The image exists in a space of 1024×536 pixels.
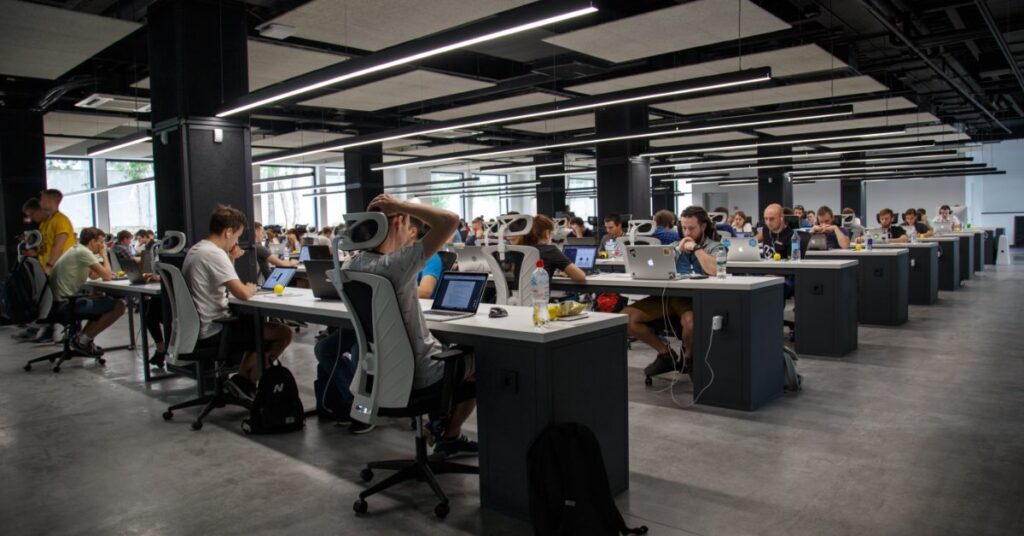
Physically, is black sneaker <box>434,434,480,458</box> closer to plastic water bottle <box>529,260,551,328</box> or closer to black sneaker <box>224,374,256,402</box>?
plastic water bottle <box>529,260,551,328</box>

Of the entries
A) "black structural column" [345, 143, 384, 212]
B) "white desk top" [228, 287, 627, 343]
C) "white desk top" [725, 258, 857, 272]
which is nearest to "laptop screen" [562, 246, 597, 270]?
"white desk top" [725, 258, 857, 272]

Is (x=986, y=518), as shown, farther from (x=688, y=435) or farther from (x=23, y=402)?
(x=23, y=402)

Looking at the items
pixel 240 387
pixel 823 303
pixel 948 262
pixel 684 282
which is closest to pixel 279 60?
pixel 240 387

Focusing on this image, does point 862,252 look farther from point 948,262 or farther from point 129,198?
point 129,198

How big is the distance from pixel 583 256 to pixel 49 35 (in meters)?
5.57

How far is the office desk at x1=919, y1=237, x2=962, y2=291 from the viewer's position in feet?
34.8

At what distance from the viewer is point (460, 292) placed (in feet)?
11.4

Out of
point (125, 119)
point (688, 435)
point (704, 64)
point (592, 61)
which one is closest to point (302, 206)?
point (125, 119)

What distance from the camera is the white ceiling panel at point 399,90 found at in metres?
8.82

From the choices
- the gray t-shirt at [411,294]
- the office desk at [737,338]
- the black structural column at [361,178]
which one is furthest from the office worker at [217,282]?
the black structural column at [361,178]

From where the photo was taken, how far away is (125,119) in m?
12.1

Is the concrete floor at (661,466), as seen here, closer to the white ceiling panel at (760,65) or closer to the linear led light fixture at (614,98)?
the linear led light fixture at (614,98)

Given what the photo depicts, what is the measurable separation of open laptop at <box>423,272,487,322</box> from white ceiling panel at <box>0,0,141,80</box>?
4.66m

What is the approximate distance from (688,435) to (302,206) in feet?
65.4
